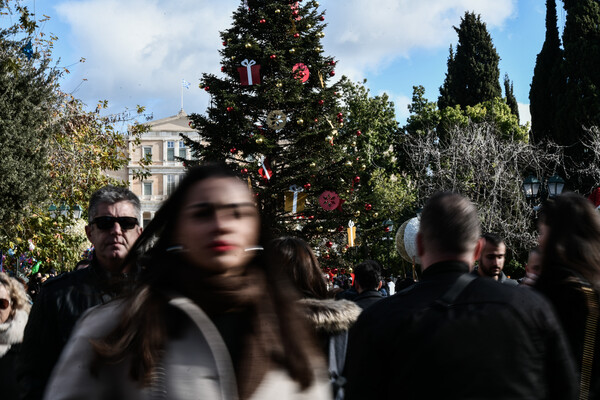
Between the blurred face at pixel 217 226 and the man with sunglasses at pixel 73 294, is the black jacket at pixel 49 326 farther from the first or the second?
the blurred face at pixel 217 226

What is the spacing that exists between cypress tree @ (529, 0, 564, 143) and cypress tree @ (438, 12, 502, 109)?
264 inches

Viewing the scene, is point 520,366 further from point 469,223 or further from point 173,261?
point 173,261

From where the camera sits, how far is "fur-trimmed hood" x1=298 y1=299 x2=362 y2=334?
3.56m

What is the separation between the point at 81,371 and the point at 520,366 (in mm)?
1517

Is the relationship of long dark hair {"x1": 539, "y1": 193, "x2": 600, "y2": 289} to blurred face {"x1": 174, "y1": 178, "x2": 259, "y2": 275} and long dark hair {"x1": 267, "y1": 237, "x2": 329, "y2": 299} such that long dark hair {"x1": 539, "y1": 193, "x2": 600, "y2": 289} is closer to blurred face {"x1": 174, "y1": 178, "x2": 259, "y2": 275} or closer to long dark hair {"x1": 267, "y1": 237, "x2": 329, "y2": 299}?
long dark hair {"x1": 267, "y1": 237, "x2": 329, "y2": 299}

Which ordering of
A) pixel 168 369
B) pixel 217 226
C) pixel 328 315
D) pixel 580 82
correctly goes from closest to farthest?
pixel 168 369 < pixel 217 226 < pixel 328 315 < pixel 580 82

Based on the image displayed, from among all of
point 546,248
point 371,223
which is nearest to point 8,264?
point 546,248

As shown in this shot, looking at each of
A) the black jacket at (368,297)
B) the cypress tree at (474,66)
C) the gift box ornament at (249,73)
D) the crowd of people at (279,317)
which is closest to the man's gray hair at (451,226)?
the crowd of people at (279,317)

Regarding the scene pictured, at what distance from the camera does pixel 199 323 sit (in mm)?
1602

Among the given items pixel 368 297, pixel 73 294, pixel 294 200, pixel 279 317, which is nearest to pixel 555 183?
pixel 294 200

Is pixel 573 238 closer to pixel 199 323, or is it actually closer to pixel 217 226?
pixel 217 226

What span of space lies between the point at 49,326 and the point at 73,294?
7.0 inches

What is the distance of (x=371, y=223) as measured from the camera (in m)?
37.2

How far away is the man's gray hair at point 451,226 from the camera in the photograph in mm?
2631
